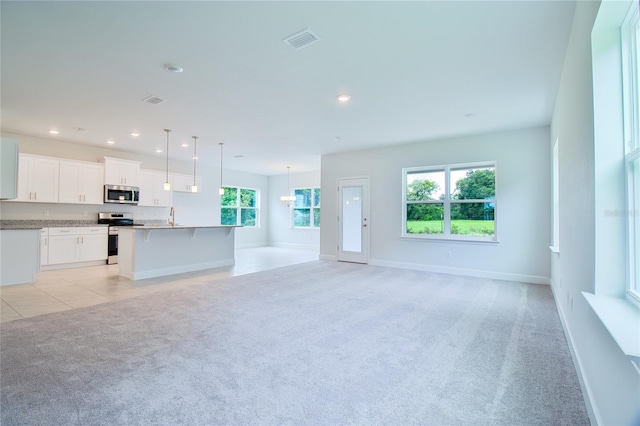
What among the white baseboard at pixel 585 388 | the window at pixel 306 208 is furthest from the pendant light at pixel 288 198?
the white baseboard at pixel 585 388

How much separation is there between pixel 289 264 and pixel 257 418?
5.54m

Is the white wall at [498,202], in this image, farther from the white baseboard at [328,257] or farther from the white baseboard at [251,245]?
the white baseboard at [251,245]

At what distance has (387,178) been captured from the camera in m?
7.00

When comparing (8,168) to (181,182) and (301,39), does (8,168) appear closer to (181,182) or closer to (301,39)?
(181,182)

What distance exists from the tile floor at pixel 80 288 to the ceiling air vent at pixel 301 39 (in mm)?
3942

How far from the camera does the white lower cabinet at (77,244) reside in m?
6.23

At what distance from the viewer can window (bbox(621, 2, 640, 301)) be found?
61.2 inches

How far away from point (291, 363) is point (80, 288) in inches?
168

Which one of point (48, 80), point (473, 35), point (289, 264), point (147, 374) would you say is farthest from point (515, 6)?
point (289, 264)

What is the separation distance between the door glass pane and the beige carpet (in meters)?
3.33

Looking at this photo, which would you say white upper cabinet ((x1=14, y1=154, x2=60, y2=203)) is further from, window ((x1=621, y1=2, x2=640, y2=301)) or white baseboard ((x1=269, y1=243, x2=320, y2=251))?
window ((x1=621, y1=2, x2=640, y2=301))

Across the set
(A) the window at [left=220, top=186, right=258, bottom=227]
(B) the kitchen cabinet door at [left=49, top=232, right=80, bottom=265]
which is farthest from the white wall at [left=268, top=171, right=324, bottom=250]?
(B) the kitchen cabinet door at [left=49, top=232, right=80, bottom=265]

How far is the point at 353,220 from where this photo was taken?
753 centimetres

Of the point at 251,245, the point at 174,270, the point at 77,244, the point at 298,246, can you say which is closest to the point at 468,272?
the point at 174,270
